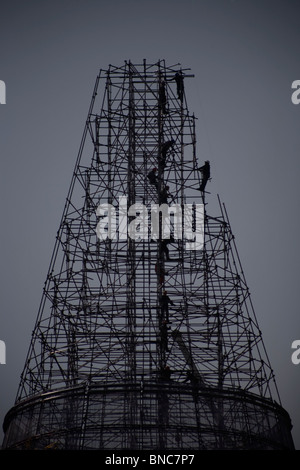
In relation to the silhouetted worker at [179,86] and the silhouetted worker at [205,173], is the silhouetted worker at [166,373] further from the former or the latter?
the silhouetted worker at [179,86]

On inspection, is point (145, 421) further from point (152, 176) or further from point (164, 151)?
point (164, 151)

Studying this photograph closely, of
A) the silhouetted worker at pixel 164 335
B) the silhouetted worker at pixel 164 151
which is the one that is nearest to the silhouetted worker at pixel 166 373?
the silhouetted worker at pixel 164 335

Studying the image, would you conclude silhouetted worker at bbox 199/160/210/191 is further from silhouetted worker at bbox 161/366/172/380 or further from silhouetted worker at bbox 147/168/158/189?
silhouetted worker at bbox 161/366/172/380

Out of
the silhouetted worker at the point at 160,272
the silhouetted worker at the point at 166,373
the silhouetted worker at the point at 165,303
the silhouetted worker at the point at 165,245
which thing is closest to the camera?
the silhouetted worker at the point at 166,373

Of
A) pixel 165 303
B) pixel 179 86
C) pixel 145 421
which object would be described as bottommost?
pixel 145 421

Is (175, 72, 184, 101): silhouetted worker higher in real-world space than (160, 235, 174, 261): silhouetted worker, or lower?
higher

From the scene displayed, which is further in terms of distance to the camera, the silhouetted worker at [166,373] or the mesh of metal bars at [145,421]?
the silhouetted worker at [166,373]

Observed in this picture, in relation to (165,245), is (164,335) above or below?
below

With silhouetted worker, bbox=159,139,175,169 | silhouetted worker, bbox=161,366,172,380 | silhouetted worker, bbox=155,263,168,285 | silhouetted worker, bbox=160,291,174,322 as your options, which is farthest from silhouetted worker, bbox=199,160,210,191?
silhouetted worker, bbox=161,366,172,380

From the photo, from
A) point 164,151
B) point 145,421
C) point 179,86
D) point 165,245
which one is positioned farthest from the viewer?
point 179,86

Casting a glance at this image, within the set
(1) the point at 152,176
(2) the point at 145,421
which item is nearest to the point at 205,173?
(1) the point at 152,176

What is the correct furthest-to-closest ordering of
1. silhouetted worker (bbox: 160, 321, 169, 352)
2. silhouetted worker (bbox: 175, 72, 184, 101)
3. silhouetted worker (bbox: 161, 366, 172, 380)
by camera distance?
silhouetted worker (bbox: 175, 72, 184, 101) → silhouetted worker (bbox: 160, 321, 169, 352) → silhouetted worker (bbox: 161, 366, 172, 380)

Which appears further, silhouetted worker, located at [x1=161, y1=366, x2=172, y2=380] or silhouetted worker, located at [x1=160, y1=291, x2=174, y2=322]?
silhouetted worker, located at [x1=160, y1=291, x2=174, y2=322]

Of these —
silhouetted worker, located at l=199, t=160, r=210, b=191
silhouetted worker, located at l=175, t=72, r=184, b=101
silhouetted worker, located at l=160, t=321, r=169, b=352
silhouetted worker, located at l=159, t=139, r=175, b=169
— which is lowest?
silhouetted worker, located at l=160, t=321, r=169, b=352
